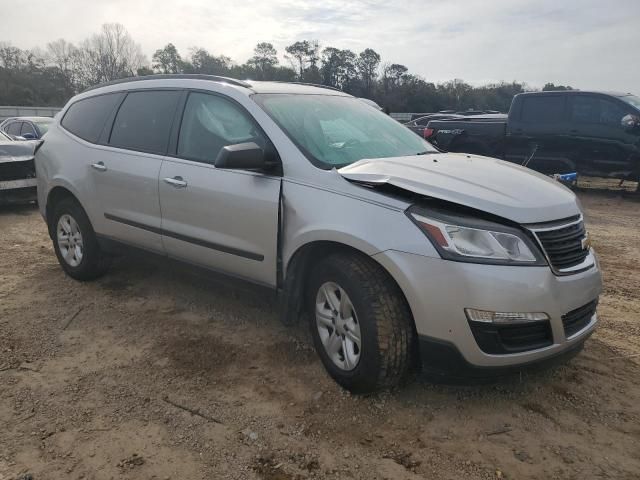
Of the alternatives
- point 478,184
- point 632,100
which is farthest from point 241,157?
point 632,100

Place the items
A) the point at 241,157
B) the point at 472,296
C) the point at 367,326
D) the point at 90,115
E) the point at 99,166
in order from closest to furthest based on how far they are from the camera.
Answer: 1. the point at 472,296
2. the point at 367,326
3. the point at 241,157
4. the point at 99,166
5. the point at 90,115

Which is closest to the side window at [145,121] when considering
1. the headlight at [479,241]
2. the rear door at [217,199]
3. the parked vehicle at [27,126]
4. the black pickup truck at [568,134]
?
the rear door at [217,199]

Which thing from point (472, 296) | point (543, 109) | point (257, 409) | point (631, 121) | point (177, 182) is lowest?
point (257, 409)

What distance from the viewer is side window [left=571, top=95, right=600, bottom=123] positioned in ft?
32.3

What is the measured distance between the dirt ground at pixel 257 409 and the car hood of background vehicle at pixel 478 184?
1.00 metres

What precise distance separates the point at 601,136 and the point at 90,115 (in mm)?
8927

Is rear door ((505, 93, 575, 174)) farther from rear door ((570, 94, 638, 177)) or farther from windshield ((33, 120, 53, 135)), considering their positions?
windshield ((33, 120, 53, 135))

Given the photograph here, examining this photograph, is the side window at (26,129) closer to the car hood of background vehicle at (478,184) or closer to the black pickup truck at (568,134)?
the black pickup truck at (568,134)

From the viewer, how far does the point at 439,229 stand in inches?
100

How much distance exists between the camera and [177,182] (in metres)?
3.71

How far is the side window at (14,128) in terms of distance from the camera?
12493 millimetres

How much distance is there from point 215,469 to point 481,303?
1465mm

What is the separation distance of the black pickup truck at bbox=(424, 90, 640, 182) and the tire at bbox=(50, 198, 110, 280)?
26.8 ft

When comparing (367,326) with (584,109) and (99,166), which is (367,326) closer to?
(99,166)
